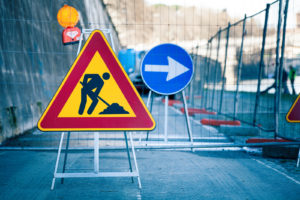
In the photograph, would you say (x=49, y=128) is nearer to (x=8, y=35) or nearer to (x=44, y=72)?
(x=8, y=35)

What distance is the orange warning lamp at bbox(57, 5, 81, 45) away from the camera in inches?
261

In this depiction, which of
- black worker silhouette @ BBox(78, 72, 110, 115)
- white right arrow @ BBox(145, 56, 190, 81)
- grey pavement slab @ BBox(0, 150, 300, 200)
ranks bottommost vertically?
grey pavement slab @ BBox(0, 150, 300, 200)

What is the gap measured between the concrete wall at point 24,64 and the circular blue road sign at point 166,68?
99 cm


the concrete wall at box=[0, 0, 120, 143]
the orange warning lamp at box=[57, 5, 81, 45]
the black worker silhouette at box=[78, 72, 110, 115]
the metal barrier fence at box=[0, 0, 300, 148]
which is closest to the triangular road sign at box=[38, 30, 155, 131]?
the black worker silhouette at box=[78, 72, 110, 115]

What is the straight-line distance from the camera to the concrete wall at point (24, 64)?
6.18m

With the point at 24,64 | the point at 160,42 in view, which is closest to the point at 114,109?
the point at 160,42

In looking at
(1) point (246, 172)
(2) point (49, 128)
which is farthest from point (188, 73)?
(2) point (49, 128)

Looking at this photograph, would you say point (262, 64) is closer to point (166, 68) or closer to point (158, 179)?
point (166, 68)

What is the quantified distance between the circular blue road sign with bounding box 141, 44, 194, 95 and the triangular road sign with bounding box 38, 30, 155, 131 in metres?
1.53

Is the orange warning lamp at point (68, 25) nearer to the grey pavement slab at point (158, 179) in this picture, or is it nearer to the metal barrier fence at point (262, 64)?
the grey pavement slab at point (158, 179)

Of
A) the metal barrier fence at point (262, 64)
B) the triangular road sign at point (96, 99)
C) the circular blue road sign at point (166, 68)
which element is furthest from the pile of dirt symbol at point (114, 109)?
the metal barrier fence at point (262, 64)

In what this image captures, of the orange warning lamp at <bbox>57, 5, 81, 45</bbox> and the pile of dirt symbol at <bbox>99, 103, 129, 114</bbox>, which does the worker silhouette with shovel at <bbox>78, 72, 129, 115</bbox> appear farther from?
the orange warning lamp at <bbox>57, 5, 81, 45</bbox>

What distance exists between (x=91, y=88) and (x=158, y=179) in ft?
4.43

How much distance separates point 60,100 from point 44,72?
265 inches
